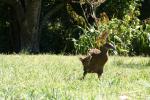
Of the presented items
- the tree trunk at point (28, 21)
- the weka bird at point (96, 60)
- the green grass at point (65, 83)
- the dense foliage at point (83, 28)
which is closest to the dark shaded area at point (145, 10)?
the dense foliage at point (83, 28)

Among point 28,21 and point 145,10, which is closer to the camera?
point 28,21

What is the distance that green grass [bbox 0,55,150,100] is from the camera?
22.0 feet

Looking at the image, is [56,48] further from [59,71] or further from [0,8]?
[59,71]

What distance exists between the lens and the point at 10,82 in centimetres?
877

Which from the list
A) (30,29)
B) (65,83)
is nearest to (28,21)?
(30,29)

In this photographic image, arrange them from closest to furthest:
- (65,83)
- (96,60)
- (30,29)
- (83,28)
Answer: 1. (65,83)
2. (96,60)
3. (83,28)
4. (30,29)

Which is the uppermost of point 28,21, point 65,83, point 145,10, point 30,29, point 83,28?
point 145,10

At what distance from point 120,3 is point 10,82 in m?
13.7

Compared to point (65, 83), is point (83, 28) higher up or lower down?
higher up

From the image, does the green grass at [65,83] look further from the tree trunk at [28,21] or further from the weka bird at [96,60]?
the tree trunk at [28,21]

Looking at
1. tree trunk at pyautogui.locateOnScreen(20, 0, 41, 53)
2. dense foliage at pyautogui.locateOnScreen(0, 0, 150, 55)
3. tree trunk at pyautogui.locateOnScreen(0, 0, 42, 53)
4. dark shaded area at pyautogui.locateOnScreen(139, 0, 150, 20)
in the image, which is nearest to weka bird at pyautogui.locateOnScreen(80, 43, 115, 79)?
dense foliage at pyautogui.locateOnScreen(0, 0, 150, 55)

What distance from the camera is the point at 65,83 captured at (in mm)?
8672

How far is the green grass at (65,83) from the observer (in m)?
6.70

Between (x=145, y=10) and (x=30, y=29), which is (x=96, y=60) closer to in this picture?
(x=30, y=29)
